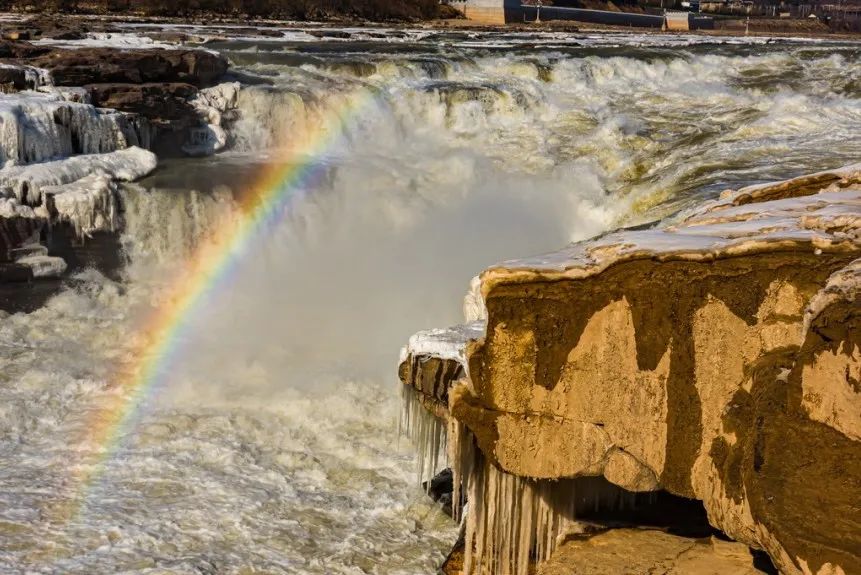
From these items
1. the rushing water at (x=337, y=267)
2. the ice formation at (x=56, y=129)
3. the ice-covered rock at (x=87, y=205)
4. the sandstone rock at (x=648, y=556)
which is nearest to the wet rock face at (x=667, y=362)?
the sandstone rock at (x=648, y=556)

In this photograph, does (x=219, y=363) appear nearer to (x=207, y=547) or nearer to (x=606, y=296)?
(x=207, y=547)

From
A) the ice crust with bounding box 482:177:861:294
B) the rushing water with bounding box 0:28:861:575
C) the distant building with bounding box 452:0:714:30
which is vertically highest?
the distant building with bounding box 452:0:714:30

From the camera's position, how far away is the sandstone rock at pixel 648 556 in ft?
13.0

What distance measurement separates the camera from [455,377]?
16.2 feet

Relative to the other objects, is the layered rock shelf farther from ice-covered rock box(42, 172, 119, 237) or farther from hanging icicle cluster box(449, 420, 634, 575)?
hanging icicle cluster box(449, 420, 634, 575)

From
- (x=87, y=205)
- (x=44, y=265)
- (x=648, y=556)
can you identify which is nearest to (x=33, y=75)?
(x=87, y=205)

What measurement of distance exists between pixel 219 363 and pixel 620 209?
566cm

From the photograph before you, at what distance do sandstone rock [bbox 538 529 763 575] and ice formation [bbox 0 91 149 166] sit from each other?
11.3 m

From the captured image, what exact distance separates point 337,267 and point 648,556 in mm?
9687

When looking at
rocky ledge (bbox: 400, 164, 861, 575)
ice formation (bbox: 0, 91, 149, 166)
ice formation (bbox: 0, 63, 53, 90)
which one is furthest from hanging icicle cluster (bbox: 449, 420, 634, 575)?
ice formation (bbox: 0, 63, 53, 90)

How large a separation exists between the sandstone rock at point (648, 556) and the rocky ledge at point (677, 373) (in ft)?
0.04

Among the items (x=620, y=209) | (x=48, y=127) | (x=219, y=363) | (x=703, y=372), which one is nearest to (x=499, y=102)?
(x=620, y=209)

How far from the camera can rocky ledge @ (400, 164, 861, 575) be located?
3268 millimetres

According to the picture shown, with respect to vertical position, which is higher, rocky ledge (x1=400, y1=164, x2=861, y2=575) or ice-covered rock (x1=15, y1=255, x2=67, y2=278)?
rocky ledge (x1=400, y1=164, x2=861, y2=575)
